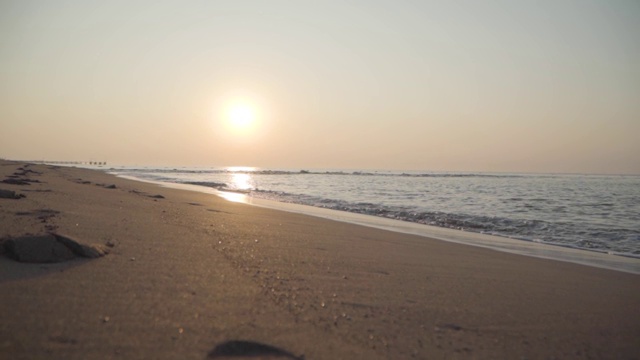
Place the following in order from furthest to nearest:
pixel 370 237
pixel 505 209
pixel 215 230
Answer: pixel 505 209 → pixel 370 237 → pixel 215 230

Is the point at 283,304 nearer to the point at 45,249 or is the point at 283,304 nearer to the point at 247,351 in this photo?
the point at 247,351

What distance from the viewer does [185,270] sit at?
13.9 feet

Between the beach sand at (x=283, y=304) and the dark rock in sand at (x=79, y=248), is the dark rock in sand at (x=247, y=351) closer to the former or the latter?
the beach sand at (x=283, y=304)

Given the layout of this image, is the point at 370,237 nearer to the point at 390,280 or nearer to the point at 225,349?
the point at 390,280

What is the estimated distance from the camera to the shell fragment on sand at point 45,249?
391 cm

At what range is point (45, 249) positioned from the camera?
158 inches

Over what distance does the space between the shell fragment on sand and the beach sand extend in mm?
96

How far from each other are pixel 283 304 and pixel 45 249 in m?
2.35

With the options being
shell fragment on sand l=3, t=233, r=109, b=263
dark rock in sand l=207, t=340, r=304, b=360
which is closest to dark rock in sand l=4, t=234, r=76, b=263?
shell fragment on sand l=3, t=233, r=109, b=263

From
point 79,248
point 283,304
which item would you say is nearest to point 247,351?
point 283,304

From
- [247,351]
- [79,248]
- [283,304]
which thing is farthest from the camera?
[79,248]

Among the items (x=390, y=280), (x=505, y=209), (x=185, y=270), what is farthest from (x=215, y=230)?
(x=505, y=209)

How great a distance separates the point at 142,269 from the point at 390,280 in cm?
258

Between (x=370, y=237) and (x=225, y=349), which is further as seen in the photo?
(x=370, y=237)
